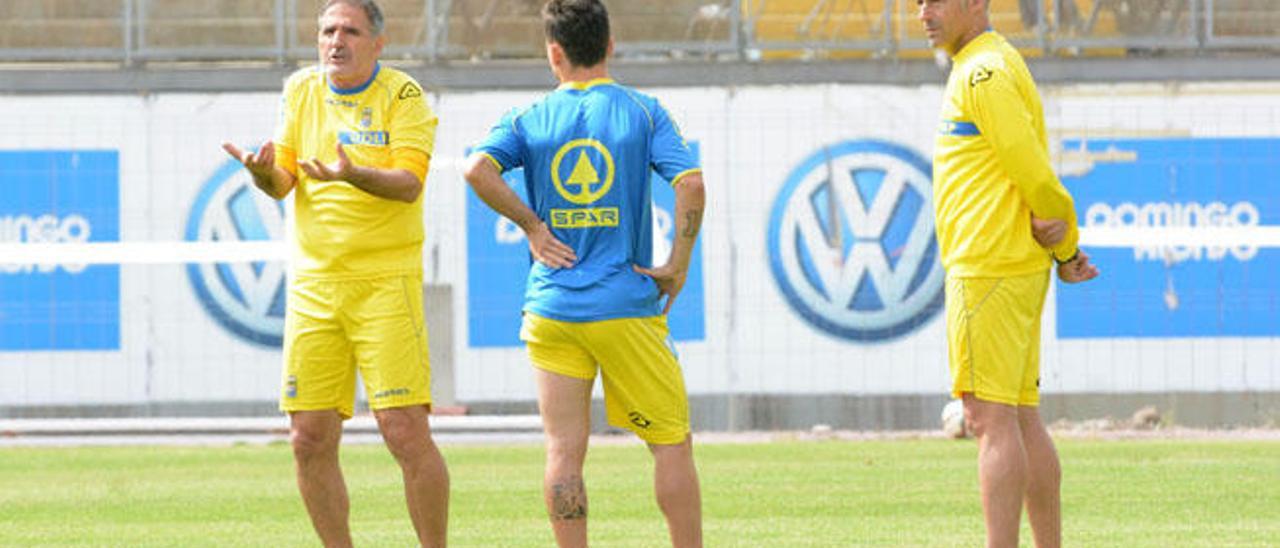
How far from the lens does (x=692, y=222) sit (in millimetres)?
7973

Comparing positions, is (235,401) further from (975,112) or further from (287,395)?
(975,112)

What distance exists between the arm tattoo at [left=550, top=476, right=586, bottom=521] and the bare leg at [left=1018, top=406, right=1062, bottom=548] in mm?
1489

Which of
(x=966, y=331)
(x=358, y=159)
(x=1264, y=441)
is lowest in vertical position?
(x=1264, y=441)

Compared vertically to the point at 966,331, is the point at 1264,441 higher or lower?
lower

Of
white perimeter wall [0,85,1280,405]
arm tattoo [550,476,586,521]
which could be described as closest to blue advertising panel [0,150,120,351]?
white perimeter wall [0,85,1280,405]

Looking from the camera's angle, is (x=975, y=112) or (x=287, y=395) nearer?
(x=975, y=112)

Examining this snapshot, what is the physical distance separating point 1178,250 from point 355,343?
14111 millimetres

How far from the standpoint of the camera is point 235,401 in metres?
22.2

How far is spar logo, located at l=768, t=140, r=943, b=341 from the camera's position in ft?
72.2

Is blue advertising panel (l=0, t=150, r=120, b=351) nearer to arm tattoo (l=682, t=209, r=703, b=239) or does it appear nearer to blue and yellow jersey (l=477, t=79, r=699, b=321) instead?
blue and yellow jersey (l=477, t=79, r=699, b=321)

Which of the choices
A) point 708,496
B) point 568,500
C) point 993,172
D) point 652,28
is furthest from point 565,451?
point 652,28

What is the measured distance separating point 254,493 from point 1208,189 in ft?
34.7

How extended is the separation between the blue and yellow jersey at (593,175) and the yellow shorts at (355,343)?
92 cm

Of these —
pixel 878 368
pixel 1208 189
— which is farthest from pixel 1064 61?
pixel 878 368
